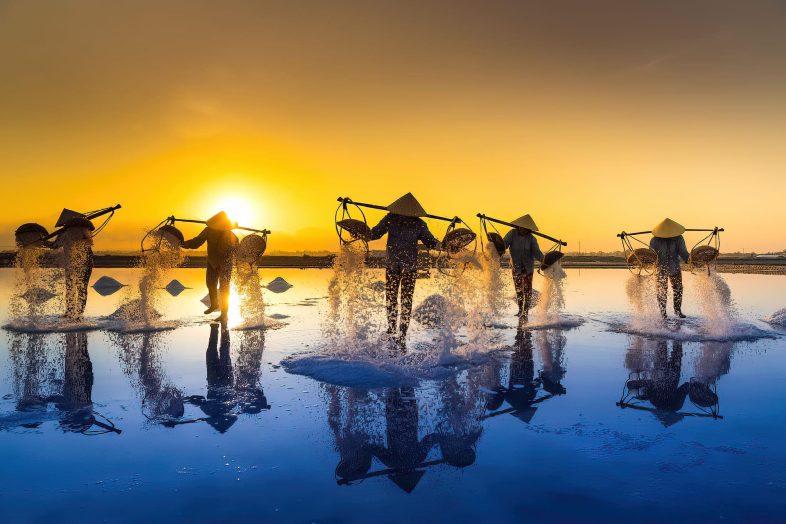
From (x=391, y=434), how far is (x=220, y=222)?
→ 28.9 ft

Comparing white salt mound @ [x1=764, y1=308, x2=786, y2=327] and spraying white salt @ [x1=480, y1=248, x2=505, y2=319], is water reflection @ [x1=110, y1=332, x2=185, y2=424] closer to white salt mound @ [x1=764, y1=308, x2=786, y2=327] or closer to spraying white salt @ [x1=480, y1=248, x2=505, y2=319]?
spraying white salt @ [x1=480, y1=248, x2=505, y2=319]

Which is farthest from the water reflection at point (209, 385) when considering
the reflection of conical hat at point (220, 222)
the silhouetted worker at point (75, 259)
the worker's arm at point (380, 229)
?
the reflection of conical hat at point (220, 222)

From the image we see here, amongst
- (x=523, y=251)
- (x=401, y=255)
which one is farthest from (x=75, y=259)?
(x=523, y=251)

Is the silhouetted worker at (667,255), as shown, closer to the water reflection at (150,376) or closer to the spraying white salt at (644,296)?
the spraying white salt at (644,296)

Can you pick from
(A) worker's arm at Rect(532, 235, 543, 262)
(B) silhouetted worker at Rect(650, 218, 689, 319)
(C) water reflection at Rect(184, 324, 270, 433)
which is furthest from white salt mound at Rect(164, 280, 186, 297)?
(B) silhouetted worker at Rect(650, 218, 689, 319)

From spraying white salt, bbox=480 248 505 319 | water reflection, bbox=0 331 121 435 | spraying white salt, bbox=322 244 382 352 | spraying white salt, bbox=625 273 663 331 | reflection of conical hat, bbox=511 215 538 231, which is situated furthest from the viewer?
spraying white salt, bbox=625 273 663 331

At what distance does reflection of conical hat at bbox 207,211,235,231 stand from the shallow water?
401cm

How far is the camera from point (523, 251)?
450 inches

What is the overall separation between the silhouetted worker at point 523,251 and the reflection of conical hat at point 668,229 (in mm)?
2842

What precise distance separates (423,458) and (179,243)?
10.4m

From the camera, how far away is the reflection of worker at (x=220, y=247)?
11.7 metres

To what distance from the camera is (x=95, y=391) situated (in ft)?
18.6

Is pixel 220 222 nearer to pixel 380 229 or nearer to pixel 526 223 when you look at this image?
pixel 380 229

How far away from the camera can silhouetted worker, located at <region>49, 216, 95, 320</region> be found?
11375 millimetres
